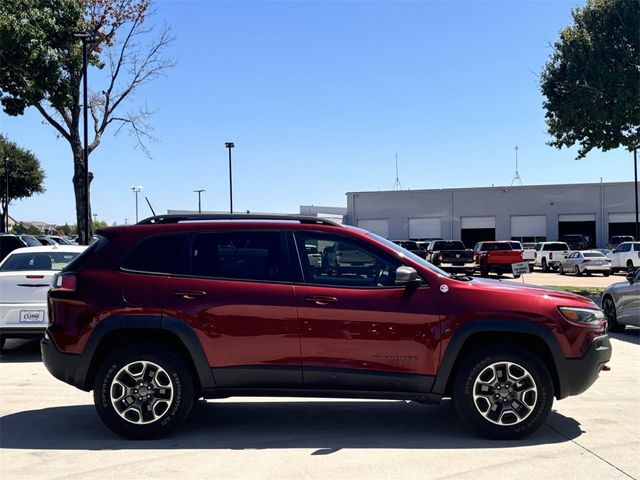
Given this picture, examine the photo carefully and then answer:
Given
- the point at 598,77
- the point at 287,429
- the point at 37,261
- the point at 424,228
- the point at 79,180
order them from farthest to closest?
the point at 424,228, the point at 79,180, the point at 598,77, the point at 37,261, the point at 287,429

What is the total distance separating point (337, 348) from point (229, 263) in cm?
123

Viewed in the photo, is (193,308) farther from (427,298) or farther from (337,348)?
(427,298)

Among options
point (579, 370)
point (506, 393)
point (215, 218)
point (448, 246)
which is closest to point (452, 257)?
point (448, 246)

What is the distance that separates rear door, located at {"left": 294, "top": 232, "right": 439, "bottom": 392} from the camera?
16.9 feet

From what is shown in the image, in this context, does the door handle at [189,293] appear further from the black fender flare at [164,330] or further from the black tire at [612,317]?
the black tire at [612,317]

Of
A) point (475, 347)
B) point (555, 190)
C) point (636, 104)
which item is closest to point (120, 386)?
point (475, 347)

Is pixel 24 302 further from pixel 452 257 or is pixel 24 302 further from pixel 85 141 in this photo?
pixel 452 257

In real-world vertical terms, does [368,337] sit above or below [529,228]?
below

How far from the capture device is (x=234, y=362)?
207 inches

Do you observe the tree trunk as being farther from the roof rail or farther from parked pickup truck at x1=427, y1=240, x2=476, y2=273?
the roof rail

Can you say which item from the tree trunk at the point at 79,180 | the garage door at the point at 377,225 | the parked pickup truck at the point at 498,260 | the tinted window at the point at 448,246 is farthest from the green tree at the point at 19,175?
the parked pickup truck at the point at 498,260

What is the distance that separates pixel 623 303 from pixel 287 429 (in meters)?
8.45

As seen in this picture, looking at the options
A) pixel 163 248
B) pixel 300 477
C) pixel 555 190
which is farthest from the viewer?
pixel 555 190

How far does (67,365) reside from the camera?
17.7ft
